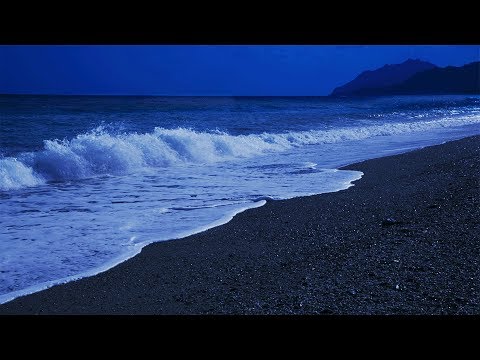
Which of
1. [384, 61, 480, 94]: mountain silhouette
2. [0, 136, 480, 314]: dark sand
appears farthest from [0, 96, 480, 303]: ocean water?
[384, 61, 480, 94]: mountain silhouette

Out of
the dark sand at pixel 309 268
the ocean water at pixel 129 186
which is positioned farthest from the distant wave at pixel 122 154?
the dark sand at pixel 309 268

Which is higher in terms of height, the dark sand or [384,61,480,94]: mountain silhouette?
[384,61,480,94]: mountain silhouette

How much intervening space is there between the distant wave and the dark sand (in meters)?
4.20

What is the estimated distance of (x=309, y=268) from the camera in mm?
3469

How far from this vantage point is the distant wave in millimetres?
7844

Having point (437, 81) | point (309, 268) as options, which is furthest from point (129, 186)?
point (437, 81)

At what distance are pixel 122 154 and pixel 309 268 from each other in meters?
6.32

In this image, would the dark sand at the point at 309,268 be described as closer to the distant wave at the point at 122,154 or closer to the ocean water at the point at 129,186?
the ocean water at the point at 129,186

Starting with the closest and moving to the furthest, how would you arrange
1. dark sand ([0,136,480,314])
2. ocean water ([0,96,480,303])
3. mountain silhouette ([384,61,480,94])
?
dark sand ([0,136,480,314]) < ocean water ([0,96,480,303]) < mountain silhouette ([384,61,480,94])

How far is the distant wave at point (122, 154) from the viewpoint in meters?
7.84

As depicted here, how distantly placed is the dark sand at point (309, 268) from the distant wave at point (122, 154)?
4.20 m

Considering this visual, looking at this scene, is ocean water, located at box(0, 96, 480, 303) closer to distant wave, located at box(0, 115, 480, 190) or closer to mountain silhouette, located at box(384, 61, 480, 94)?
distant wave, located at box(0, 115, 480, 190)
